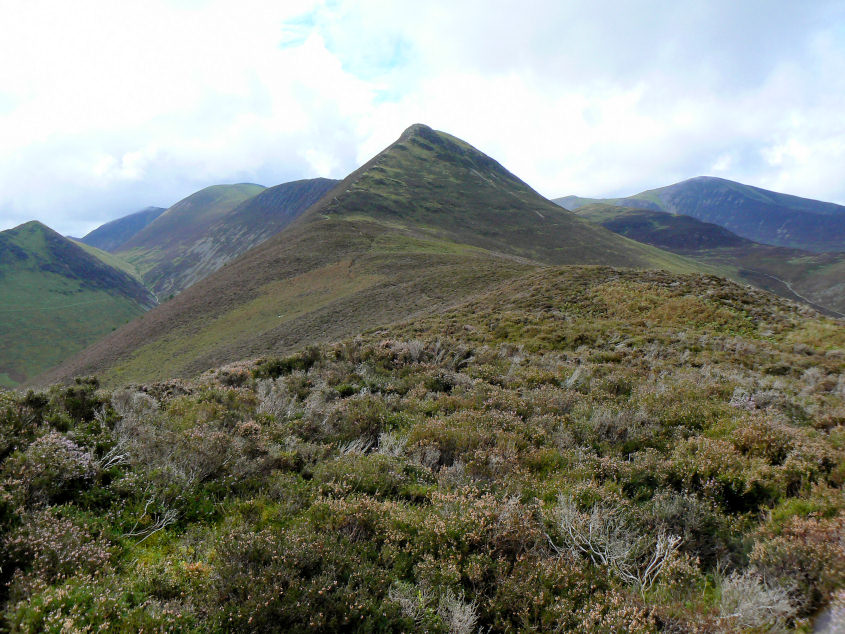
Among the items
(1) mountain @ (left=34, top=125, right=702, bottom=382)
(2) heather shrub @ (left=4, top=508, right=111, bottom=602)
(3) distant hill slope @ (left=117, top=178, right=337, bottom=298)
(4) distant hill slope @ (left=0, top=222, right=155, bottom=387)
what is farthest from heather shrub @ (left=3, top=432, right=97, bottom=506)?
(3) distant hill slope @ (left=117, top=178, right=337, bottom=298)

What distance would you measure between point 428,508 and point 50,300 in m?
141

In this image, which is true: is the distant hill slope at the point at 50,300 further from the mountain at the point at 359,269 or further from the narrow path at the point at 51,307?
the mountain at the point at 359,269

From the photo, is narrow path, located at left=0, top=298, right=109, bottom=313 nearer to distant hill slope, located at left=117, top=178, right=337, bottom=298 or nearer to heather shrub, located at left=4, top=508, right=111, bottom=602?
distant hill slope, located at left=117, top=178, right=337, bottom=298

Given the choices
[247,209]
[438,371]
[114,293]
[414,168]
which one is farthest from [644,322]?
[247,209]

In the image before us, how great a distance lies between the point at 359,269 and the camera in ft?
153

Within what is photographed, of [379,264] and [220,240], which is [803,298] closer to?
[379,264]

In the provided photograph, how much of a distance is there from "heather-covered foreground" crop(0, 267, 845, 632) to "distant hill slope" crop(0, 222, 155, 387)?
300 feet

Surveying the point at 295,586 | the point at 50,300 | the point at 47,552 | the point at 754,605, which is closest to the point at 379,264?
the point at 47,552

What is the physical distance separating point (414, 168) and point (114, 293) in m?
96.3

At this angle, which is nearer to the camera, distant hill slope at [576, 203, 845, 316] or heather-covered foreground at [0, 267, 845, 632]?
heather-covered foreground at [0, 267, 845, 632]

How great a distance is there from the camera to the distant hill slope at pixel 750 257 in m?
96.1

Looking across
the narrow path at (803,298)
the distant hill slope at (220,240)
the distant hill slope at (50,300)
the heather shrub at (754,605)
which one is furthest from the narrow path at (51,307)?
the narrow path at (803,298)

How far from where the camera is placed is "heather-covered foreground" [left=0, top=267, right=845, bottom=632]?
8.55ft

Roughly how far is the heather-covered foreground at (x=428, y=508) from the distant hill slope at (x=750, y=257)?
108 m
